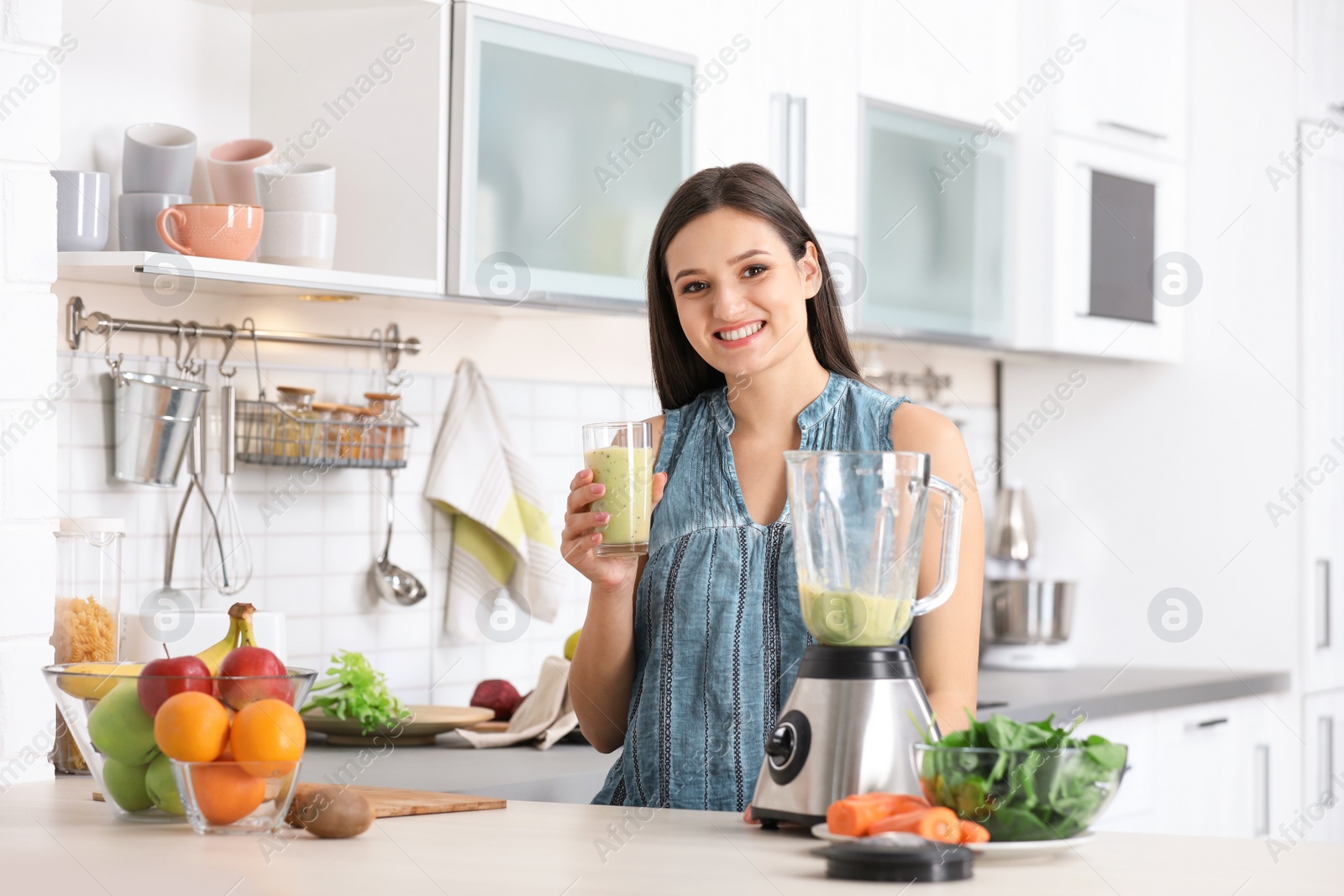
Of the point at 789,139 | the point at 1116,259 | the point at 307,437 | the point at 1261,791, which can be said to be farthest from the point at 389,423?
the point at 1261,791

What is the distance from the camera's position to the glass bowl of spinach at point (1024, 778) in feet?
3.50

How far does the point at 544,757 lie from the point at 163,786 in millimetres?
1014

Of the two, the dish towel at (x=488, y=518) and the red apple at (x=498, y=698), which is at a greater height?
the dish towel at (x=488, y=518)

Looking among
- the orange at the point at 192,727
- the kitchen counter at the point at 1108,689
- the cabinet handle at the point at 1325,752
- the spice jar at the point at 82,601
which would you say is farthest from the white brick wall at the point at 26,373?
the cabinet handle at the point at 1325,752

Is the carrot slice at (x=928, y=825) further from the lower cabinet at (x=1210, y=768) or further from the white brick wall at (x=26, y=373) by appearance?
the lower cabinet at (x=1210, y=768)

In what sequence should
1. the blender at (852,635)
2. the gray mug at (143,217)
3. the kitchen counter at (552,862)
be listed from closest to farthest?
the kitchen counter at (552,862)
the blender at (852,635)
the gray mug at (143,217)

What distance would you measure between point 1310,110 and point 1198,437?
0.76 meters

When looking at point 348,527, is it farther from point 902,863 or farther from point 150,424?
point 902,863

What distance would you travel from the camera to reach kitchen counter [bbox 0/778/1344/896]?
3.35ft

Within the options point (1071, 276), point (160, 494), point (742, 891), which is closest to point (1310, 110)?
point (1071, 276)

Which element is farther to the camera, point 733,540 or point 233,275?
point 233,275

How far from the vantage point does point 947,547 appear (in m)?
1.26

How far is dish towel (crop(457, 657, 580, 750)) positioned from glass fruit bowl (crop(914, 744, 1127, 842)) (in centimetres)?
125

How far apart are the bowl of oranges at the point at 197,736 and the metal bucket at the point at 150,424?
3.13ft
